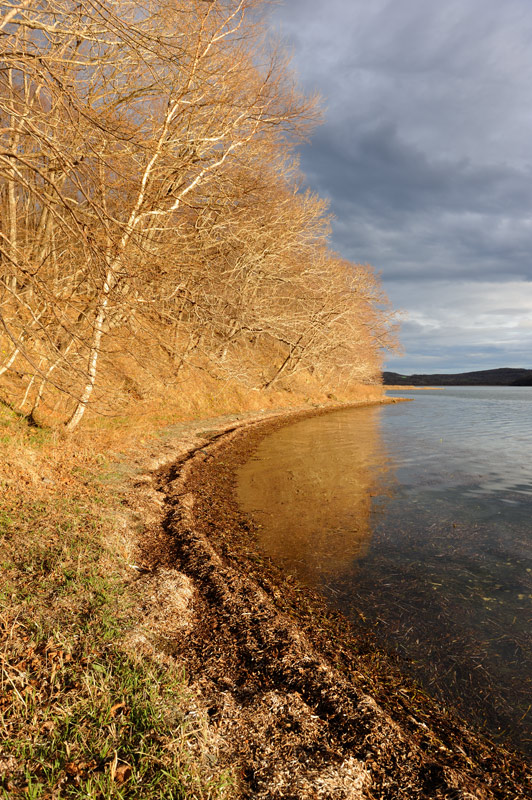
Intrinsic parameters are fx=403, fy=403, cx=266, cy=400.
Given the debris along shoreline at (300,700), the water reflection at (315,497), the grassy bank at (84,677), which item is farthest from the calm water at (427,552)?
the grassy bank at (84,677)

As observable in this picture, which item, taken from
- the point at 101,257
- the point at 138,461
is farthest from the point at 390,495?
the point at 101,257

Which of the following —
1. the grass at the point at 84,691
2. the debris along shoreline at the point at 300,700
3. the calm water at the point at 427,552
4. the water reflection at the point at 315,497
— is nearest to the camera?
the grass at the point at 84,691

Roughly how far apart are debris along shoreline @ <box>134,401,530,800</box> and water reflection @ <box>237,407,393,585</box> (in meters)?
1.00

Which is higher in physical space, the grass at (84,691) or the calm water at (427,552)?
the grass at (84,691)

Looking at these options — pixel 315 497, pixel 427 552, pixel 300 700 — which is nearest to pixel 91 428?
pixel 315 497

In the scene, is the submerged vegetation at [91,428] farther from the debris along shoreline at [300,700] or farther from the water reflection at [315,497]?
the water reflection at [315,497]

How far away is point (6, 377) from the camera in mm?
12023

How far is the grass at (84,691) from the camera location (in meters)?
2.21

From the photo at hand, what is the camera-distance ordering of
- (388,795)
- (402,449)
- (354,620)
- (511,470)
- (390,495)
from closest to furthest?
(388,795) → (354,620) → (390,495) → (511,470) → (402,449)

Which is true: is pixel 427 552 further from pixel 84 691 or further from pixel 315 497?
pixel 84 691

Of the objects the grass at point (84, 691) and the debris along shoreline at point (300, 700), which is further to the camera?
the debris along shoreline at point (300, 700)

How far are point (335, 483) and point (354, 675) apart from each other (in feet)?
23.7

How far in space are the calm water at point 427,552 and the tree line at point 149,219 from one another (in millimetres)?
3972

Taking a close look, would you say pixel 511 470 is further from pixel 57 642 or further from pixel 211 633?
pixel 57 642
